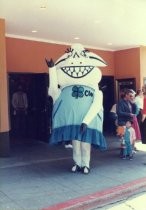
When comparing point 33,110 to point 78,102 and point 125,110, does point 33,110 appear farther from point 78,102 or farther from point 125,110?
point 78,102

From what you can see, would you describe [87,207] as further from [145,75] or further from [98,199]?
[145,75]

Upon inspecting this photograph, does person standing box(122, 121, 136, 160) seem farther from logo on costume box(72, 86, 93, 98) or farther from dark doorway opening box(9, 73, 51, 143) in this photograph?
dark doorway opening box(9, 73, 51, 143)

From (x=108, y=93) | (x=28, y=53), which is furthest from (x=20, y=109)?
(x=108, y=93)

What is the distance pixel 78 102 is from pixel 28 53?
5.02 meters

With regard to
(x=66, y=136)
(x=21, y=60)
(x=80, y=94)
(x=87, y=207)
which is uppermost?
(x=21, y=60)

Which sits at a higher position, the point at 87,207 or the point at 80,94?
the point at 80,94

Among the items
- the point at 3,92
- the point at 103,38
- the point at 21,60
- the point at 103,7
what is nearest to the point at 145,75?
the point at 103,38

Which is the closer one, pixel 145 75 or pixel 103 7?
pixel 103 7

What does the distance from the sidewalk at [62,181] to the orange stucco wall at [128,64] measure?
209 inches

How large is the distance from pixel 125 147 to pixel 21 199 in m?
3.61

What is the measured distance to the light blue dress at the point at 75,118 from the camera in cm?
621

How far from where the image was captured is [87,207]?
16.1 ft

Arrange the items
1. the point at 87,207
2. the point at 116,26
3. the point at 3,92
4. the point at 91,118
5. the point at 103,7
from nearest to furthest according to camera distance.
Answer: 1. the point at 87,207
2. the point at 91,118
3. the point at 103,7
4. the point at 3,92
5. the point at 116,26

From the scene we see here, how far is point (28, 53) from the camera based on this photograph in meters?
10.8
